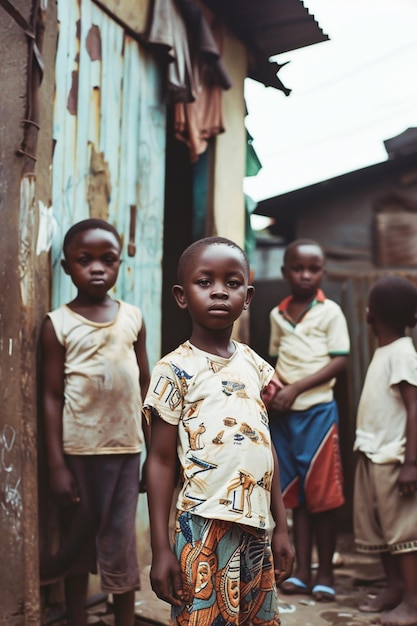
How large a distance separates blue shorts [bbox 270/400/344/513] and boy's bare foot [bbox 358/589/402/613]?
518mm

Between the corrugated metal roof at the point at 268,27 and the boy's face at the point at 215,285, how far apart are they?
368 centimetres

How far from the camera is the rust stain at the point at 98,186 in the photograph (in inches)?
140

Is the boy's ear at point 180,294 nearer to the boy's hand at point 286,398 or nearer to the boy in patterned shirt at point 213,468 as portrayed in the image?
the boy in patterned shirt at point 213,468

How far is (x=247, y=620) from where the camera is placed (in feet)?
6.62

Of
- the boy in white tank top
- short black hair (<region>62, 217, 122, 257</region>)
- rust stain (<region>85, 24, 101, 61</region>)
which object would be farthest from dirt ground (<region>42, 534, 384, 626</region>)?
rust stain (<region>85, 24, 101, 61</region>)

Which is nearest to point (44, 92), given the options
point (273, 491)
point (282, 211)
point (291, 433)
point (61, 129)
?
point (61, 129)

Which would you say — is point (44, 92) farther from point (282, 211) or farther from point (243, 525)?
point (282, 211)

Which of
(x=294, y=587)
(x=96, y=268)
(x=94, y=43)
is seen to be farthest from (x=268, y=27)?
(x=294, y=587)

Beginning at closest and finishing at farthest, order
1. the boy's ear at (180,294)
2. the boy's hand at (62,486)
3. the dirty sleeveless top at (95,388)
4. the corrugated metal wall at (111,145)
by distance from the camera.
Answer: the boy's ear at (180,294) < the boy's hand at (62,486) < the dirty sleeveless top at (95,388) < the corrugated metal wall at (111,145)

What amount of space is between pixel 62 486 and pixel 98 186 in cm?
162

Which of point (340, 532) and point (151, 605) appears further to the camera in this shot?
point (340, 532)

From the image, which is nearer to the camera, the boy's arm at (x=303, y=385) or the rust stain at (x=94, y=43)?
the rust stain at (x=94, y=43)

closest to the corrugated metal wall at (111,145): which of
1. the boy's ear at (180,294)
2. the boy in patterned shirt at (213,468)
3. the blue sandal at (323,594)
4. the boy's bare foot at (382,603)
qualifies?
the boy's ear at (180,294)

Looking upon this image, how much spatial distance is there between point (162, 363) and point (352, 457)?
3.10 metres
